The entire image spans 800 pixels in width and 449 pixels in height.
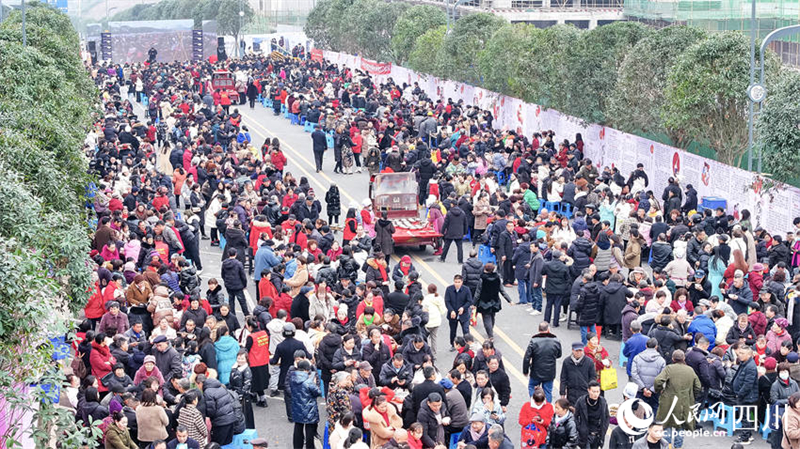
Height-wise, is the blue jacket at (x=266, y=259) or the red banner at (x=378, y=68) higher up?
the red banner at (x=378, y=68)

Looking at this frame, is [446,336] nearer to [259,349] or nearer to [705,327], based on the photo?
[259,349]

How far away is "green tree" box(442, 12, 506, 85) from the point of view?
2072 inches

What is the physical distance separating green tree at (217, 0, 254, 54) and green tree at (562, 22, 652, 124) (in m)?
88.0

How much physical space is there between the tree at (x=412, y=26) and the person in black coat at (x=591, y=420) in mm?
50731

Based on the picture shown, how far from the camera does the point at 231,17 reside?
12531 centimetres

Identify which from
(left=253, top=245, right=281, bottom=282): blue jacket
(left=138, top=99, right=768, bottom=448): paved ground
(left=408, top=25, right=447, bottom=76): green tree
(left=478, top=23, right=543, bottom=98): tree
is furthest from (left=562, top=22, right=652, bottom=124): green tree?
(left=253, top=245, right=281, bottom=282): blue jacket

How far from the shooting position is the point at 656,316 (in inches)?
703

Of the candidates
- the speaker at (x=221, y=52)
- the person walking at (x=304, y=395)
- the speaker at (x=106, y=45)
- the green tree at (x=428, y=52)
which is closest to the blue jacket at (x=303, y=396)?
the person walking at (x=304, y=395)

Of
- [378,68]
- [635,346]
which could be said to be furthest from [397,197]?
[378,68]

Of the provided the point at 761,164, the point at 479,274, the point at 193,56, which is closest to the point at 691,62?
the point at 761,164

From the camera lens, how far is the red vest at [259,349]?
58.3 feet

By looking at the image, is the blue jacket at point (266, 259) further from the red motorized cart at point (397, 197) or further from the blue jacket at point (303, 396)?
the blue jacket at point (303, 396)

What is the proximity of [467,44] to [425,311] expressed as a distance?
34927mm

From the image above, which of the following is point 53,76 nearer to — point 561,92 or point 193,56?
point 561,92
